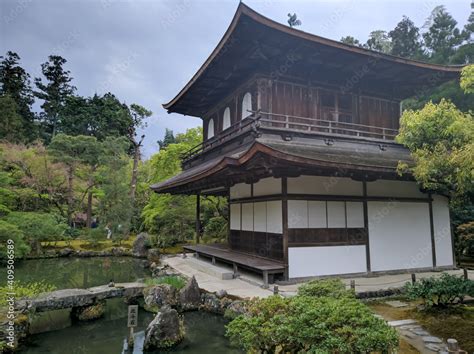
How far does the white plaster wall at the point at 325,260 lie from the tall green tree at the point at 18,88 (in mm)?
38307

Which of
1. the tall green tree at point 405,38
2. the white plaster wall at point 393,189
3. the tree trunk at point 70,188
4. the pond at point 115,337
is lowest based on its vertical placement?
the pond at point 115,337

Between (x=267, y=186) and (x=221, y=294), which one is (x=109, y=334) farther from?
(x=267, y=186)

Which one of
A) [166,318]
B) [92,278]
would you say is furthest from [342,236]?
[92,278]

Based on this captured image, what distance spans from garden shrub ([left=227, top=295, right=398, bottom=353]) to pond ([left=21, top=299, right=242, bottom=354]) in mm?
2627

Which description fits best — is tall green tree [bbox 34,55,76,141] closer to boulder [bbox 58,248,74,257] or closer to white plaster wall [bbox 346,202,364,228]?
boulder [bbox 58,248,74,257]

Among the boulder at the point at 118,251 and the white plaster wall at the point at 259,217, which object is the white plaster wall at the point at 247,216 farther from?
the boulder at the point at 118,251

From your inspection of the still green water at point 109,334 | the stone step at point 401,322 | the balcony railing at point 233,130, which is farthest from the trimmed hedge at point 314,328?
the balcony railing at point 233,130

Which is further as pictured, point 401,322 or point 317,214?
point 317,214

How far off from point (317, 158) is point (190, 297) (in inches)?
189

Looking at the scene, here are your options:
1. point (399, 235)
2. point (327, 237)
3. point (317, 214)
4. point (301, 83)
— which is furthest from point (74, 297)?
point (399, 235)

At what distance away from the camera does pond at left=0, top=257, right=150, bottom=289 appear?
42.7 feet

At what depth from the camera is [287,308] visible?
4059mm

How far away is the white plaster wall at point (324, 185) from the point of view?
924 centimetres

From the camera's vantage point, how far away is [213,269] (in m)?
11.6
